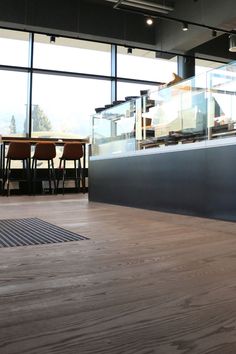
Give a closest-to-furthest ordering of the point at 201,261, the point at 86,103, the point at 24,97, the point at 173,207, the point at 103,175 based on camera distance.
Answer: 1. the point at 201,261
2. the point at 173,207
3. the point at 103,175
4. the point at 24,97
5. the point at 86,103

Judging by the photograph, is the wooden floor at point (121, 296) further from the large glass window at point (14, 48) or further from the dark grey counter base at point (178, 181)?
the large glass window at point (14, 48)

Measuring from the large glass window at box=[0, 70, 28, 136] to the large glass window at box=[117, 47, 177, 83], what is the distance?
2.45 meters

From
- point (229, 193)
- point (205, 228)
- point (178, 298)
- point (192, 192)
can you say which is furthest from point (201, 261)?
point (192, 192)

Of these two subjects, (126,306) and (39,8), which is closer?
(126,306)

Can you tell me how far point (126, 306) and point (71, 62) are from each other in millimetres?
8024

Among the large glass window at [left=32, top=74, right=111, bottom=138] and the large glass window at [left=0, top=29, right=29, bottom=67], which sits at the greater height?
the large glass window at [left=0, top=29, right=29, bottom=67]

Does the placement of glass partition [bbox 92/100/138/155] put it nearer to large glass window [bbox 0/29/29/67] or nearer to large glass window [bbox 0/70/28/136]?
large glass window [bbox 0/70/28/136]

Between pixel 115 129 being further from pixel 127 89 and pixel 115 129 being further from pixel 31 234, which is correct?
pixel 127 89

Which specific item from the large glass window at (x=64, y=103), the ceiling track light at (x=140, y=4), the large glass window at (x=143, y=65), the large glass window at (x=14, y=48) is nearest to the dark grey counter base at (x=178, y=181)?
the ceiling track light at (x=140, y=4)

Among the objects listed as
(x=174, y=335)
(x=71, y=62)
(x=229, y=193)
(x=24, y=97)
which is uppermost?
(x=71, y=62)

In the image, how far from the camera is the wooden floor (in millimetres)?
899

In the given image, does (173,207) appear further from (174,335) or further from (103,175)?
(174,335)

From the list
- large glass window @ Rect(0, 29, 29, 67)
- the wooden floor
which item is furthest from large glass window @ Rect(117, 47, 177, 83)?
the wooden floor

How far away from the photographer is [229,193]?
9.84 ft
